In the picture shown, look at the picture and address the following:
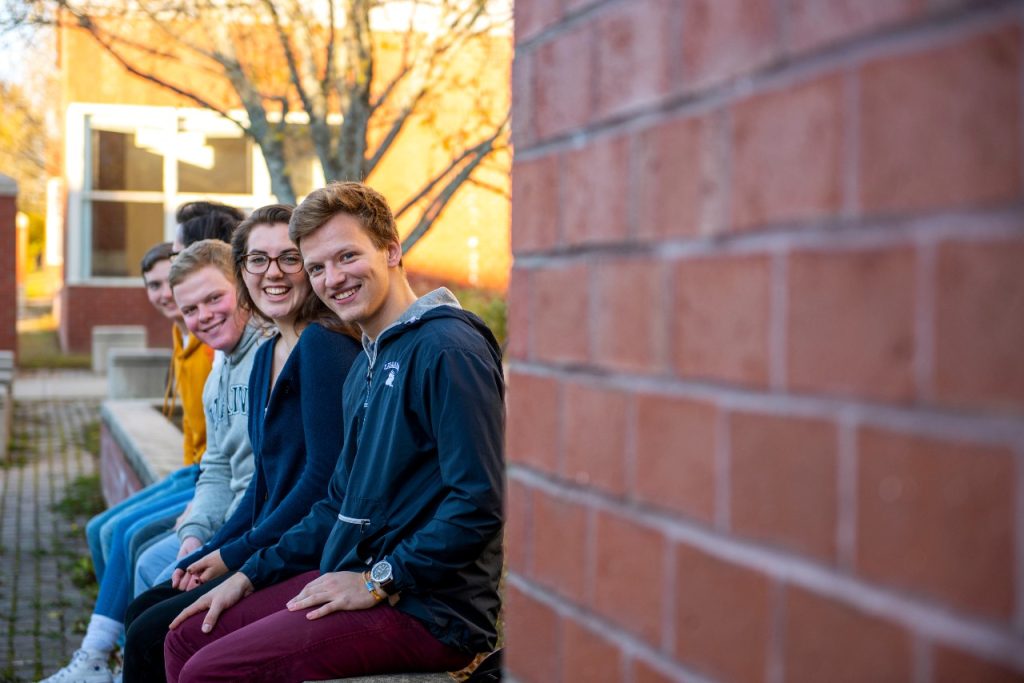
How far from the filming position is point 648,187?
1134 millimetres

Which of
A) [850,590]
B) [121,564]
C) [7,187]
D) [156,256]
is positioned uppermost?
[7,187]

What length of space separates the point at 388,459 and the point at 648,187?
187 centimetres

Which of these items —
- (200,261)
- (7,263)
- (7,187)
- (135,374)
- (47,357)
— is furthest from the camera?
(47,357)

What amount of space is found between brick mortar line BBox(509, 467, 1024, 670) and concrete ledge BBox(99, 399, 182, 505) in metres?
5.32

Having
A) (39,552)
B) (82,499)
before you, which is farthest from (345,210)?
(82,499)

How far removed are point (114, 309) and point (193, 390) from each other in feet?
51.2

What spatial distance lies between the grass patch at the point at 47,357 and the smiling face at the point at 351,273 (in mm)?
17211

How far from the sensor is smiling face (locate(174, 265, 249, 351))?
14.7ft

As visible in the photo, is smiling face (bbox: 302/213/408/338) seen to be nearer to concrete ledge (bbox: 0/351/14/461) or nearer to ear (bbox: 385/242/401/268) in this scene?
ear (bbox: 385/242/401/268)

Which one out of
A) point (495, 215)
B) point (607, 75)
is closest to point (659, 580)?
point (607, 75)

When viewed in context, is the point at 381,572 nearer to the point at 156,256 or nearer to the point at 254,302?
the point at 254,302

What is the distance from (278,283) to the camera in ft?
13.0

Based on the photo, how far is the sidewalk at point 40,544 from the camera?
18.3 ft

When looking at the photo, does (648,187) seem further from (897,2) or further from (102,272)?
(102,272)
